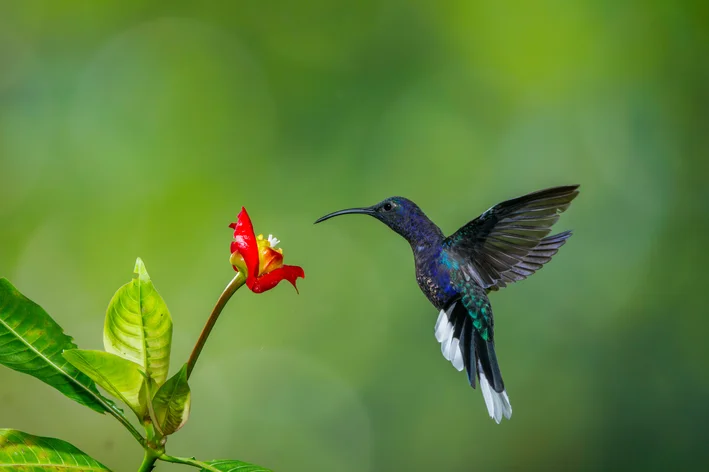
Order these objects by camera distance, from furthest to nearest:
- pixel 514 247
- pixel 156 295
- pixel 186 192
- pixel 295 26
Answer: pixel 295 26
pixel 186 192
pixel 514 247
pixel 156 295

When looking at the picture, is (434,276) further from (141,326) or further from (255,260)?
(141,326)

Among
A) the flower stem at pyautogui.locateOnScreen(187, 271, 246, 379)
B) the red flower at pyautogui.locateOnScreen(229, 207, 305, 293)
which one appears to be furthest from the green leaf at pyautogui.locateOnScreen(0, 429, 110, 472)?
the red flower at pyautogui.locateOnScreen(229, 207, 305, 293)

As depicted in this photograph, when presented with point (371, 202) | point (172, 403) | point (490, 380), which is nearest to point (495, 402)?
point (490, 380)

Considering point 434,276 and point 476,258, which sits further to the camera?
point 476,258

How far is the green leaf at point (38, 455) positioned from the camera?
41.6 inches

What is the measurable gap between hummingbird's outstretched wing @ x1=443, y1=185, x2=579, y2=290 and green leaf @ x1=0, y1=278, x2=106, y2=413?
958mm

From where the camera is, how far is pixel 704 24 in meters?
5.03

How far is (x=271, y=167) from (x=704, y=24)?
311 centimetres

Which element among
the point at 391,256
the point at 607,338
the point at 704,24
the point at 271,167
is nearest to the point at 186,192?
the point at 271,167

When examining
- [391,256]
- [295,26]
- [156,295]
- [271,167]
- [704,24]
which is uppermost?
[704,24]

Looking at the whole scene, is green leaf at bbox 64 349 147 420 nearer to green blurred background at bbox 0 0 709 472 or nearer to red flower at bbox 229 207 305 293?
red flower at bbox 229 207 305 293

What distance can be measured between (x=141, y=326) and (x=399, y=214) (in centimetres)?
82

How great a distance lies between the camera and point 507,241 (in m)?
1.83

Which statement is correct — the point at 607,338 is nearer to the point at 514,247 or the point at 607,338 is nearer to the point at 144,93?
the point at 514,247
